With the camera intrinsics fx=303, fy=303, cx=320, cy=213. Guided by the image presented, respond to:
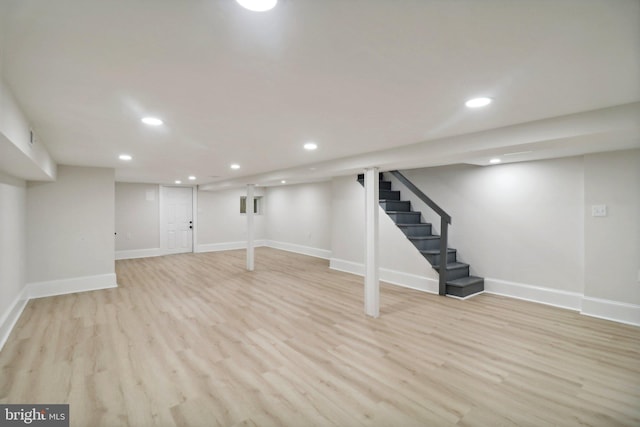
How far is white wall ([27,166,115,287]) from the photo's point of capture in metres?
4.98

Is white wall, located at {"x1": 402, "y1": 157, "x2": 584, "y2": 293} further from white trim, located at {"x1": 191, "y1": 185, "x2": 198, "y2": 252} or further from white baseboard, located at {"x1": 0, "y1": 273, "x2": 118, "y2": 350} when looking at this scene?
white trim, located at {"x1": 191, "y1": 185, "x2": 198, "y2": 252}

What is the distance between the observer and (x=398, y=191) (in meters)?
6.73

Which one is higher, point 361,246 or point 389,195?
point 389,195

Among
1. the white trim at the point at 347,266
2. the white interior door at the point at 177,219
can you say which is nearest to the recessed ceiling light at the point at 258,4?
the white trim at the point at 347,266

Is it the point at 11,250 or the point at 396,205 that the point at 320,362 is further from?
the point at 11,250

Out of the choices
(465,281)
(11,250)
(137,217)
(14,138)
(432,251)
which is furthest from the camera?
(137,217)

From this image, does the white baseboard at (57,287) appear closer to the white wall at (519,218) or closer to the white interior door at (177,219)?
the white interior door at (177,219)

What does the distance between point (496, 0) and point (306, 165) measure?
4128 mm

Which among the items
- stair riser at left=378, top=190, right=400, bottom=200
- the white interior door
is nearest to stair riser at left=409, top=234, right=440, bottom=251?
stair riser at left=378, top=190, right=400, bottom=200

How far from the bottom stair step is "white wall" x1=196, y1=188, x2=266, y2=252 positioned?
748 cm

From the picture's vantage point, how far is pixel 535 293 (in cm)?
461

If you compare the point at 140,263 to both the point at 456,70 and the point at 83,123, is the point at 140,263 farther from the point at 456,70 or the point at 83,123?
the point at 456,70

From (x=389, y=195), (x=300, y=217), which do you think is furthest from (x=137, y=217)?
(x=389, y=195)

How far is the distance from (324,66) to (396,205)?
500cm
